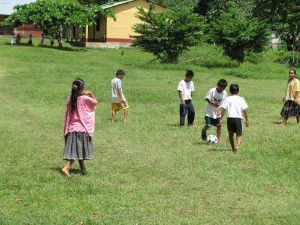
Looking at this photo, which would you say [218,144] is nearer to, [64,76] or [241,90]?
[241,90]

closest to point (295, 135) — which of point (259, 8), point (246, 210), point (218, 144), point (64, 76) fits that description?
point (218, 144)

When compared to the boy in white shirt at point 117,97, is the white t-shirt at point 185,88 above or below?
above

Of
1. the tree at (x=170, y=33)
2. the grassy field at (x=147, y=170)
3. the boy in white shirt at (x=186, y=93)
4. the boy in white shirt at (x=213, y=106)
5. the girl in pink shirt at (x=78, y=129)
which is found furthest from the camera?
the tree at (x=170, y=33)

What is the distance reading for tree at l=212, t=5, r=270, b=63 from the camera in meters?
43.9

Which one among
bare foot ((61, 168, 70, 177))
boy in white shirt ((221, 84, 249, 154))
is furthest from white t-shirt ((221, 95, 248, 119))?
bare foot ((61, 168, 70, 177))

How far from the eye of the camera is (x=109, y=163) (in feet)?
38.5

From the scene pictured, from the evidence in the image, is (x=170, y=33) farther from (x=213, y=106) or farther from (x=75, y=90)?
(x=75, y=90)

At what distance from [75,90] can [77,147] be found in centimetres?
96

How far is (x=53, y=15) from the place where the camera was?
49.9 m

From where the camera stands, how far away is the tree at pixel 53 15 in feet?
165

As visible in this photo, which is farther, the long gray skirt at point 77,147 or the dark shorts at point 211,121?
the dark shorts at point 211,121

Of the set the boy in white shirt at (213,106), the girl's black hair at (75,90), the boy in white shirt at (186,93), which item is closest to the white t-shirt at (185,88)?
the boy in white shirt at (186,93)

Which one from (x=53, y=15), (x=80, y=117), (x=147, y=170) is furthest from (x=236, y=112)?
(x=53, y=15)

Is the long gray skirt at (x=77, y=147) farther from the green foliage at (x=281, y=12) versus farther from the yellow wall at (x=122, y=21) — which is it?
the yellow wall at (x=122, y=21)
